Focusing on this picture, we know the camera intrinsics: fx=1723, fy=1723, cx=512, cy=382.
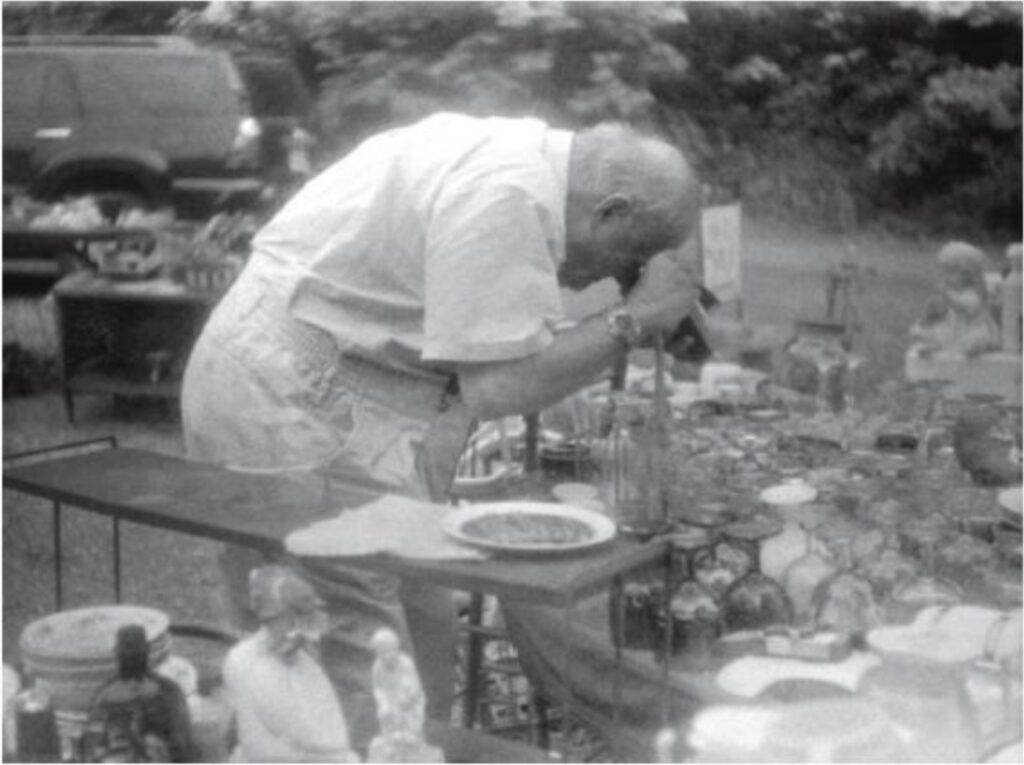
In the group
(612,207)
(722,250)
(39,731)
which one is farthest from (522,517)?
(722,250)

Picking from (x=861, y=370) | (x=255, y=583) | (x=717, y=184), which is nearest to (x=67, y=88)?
(x=255, y=583)

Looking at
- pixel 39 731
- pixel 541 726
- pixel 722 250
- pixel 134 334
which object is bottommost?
pixel 541 726

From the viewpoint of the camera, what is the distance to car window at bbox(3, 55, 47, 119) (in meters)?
2.00

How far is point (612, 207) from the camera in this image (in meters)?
1.81

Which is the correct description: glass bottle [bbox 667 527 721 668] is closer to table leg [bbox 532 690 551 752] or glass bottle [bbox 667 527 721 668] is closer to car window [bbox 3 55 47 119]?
table leg [bbox 532 690 551 752]

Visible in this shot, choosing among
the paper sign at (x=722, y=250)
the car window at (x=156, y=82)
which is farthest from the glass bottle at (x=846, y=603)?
the paper sign at (x=722, y=250)

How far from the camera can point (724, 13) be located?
2422mm

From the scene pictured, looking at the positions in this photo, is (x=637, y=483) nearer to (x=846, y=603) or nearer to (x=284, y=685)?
(x=846, y=603)

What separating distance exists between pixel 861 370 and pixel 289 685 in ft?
7.21

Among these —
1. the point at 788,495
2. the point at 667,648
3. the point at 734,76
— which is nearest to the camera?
the point at 667,648

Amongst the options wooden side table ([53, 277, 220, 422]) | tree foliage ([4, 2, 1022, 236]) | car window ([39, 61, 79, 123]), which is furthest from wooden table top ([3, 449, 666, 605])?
wooden side table ([53, 277, 220, 422])

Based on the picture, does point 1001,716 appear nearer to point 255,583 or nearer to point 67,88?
point 255,583

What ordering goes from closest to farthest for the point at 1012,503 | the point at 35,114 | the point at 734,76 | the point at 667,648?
the point at 667,648 → the point at 35,114 → the point at 1012,503 → the point at 734,76

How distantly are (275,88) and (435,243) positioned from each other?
61 centimetres
